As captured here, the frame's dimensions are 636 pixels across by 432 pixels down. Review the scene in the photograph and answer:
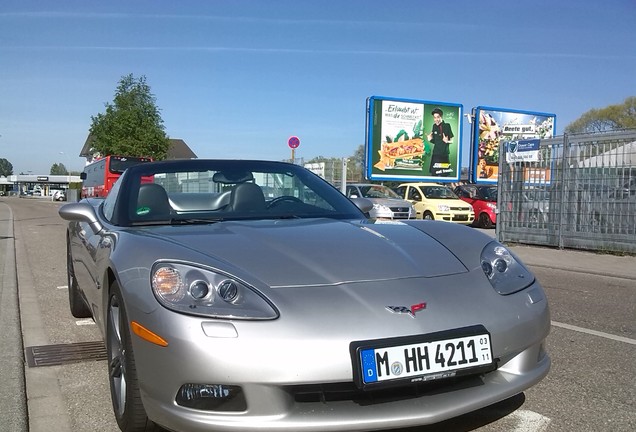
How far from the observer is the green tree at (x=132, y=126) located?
127 feet

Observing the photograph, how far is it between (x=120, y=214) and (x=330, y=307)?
Answer: 5.50 feet

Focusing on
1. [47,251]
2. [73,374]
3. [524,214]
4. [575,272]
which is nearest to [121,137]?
[47,251]

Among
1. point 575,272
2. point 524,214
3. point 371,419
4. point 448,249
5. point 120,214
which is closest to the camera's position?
point 371,419

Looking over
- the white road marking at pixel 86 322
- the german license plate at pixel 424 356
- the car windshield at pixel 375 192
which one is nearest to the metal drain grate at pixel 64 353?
the white road marking at pixel 86 322

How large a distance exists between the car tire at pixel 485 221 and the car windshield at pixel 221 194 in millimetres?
16227

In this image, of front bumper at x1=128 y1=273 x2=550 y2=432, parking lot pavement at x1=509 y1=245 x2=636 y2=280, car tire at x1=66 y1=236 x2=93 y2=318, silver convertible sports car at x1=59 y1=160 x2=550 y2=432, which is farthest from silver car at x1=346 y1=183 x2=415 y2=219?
front bumper at x1=128 y1=273 x2=550 y2=432

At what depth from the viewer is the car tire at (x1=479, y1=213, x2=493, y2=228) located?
→ 19.3m

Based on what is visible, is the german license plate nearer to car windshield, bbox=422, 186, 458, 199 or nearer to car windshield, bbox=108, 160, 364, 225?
car windshield, bbox=108, 160, 364, 225

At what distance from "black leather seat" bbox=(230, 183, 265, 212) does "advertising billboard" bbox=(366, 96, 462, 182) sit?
17906mm

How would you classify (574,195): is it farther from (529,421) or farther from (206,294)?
(206,294)

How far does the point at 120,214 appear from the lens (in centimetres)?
331

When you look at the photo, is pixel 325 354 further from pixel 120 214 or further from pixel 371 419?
pixel 120 214

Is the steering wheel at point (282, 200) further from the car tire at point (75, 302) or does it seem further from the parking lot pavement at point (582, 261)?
the parking lot pavement at point (582, 261)

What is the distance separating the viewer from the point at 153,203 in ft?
11.0
